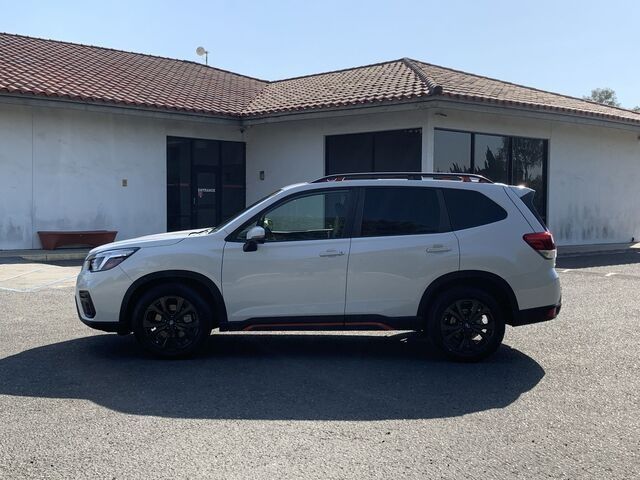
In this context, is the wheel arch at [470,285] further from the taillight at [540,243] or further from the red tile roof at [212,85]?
the red tile roof at [212,85]

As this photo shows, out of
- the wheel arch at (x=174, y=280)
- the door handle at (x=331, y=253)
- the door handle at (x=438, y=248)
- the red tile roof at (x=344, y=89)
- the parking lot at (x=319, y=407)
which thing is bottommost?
the parking lot at (x=319, y=407)

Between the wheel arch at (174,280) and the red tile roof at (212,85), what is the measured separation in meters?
9.90

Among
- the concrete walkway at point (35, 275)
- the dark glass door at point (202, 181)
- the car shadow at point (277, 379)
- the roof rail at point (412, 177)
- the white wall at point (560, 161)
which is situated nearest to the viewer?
the car shadow at point (277, 379)

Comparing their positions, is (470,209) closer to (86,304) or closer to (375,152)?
(86,304)

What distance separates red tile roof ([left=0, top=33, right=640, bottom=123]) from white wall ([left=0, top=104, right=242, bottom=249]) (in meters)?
0.86

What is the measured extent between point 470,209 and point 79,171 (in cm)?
1294

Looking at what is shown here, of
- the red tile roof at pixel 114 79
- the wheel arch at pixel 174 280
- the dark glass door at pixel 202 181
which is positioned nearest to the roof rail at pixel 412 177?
the wheel arch at pixel 174 280

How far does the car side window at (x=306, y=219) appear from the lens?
6398 mm

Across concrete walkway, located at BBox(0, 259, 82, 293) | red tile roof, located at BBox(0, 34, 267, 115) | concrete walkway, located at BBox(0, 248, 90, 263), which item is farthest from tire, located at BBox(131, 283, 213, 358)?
red tile roof, located at BBox(0, 34, 267, 115)

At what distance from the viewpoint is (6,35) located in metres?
20.3

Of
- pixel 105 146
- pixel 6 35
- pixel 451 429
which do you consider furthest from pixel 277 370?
pixel 6 35

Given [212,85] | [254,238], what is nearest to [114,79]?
[212,85]

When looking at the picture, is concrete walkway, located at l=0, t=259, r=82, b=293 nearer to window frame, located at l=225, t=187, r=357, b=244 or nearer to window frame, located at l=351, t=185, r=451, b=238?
window frame, located at l=225, t=187, r=357, b=244

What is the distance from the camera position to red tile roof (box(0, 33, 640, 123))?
1597 centimetres
